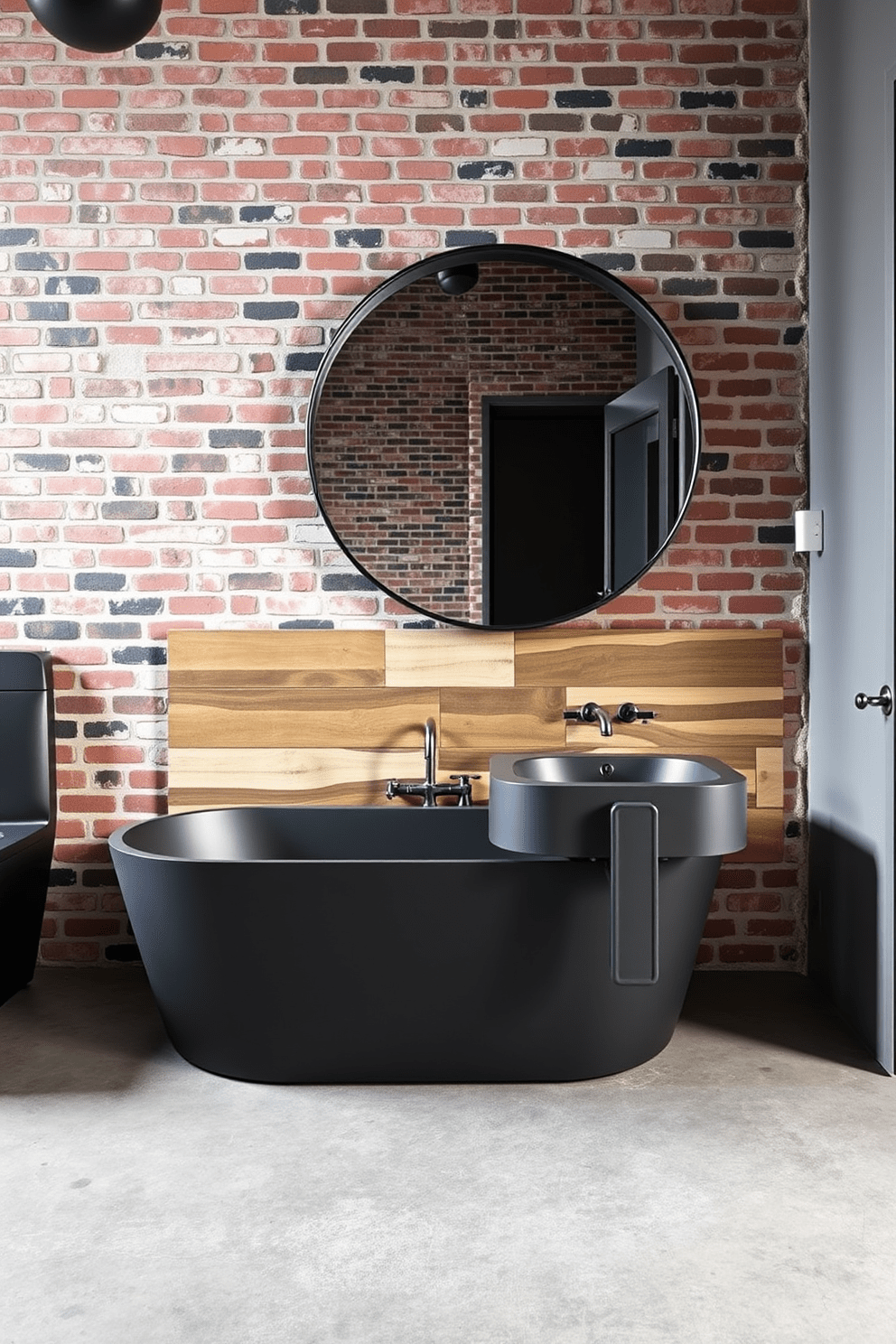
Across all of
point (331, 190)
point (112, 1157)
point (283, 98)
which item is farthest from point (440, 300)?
point (112, 1157)

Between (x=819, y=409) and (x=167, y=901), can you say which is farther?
(x=819, y=409)

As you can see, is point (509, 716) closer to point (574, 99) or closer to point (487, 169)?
point (487, 169)

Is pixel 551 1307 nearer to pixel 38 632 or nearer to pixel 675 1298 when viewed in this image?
pixel 675 1298

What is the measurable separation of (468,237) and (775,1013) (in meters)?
2.33

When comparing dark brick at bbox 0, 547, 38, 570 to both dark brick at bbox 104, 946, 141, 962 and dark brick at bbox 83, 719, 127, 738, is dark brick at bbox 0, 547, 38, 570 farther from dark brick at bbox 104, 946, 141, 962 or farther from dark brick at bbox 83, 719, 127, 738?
dark brick at bbox 104, 946, 141, 962

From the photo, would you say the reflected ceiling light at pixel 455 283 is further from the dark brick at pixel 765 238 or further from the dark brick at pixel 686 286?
the dark brick at pixel 765 238

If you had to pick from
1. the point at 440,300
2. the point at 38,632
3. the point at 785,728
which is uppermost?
the point at 440,300

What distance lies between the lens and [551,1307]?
1.77m

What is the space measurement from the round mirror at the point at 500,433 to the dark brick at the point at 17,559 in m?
0.87

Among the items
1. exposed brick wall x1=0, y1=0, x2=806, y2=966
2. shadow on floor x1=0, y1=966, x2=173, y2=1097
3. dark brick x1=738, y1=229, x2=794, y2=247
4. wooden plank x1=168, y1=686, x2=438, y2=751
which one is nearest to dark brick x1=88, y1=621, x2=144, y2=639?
exposed brick wall x1=0, y1=0, x2=806, y2=966

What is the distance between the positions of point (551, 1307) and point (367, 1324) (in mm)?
288

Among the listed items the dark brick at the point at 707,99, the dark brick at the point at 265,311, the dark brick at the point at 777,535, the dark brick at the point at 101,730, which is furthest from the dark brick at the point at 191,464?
the dark brick at the point at 707,99

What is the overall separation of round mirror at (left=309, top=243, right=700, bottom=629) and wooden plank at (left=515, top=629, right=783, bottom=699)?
12 cm

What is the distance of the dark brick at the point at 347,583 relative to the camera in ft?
10.9
